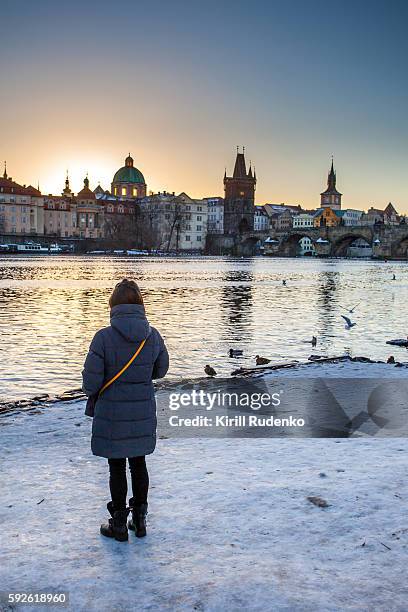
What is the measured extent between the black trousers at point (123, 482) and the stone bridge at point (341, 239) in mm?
116387

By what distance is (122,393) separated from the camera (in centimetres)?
408

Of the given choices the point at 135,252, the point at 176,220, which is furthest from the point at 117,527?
the point at 176,220

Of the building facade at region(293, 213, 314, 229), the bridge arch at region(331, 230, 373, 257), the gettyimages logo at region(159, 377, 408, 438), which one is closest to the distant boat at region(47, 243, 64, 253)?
the bridge arch at region(331, 230, 373, 257)

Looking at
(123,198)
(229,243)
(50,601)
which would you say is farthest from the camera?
(123,198)

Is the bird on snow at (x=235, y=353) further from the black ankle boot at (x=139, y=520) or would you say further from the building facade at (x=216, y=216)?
the building facade at (x=216, y=216)

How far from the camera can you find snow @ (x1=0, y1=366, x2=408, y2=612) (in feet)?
11.0

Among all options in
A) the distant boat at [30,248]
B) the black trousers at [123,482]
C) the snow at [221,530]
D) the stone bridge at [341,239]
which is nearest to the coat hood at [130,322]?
the black trousers at [123,482]

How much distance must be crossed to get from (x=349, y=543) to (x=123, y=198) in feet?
555

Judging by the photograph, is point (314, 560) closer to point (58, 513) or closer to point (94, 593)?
point (94, 593)

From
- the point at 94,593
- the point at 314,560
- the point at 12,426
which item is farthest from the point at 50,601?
the point at 12,426

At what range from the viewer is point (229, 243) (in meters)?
152

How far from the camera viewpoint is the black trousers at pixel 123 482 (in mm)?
4125

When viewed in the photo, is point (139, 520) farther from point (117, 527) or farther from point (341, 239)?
point (341, 239)

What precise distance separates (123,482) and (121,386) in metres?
0.64
